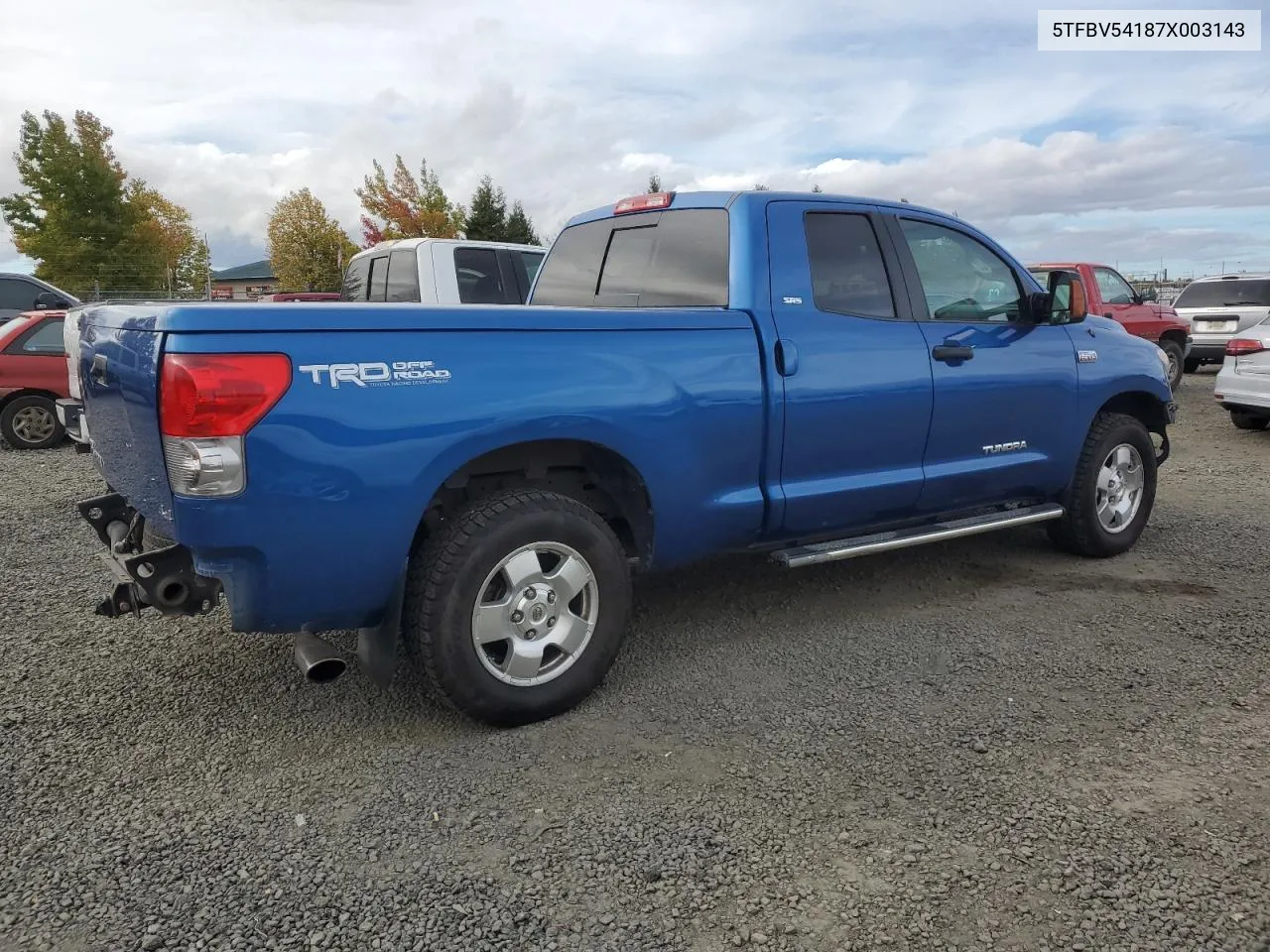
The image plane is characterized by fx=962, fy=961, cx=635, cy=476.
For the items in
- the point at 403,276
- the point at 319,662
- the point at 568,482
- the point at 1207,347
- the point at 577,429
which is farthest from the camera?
the point at 1207,347

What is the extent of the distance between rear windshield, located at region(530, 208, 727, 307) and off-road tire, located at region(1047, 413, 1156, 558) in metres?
2.48

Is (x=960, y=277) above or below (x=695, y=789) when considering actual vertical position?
above

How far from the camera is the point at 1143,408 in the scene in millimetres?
5672

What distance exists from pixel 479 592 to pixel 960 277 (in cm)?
298

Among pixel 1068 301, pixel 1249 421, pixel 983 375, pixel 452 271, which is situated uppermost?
pixel 452 271

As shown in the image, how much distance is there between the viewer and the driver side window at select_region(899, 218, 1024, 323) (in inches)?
180

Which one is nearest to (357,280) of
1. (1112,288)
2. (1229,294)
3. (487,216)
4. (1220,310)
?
(1112,288)

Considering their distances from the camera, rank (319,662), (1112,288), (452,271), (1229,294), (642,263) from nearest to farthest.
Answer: (319,662) → (642,263) → (452,271) → (1112,288) → (1229,294)

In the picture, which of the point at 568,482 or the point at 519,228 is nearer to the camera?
the point at 568,482

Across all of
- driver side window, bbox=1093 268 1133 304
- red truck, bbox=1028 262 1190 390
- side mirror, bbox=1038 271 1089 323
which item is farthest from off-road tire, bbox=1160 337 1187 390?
side mirror, bbox=1038 271 1089 323

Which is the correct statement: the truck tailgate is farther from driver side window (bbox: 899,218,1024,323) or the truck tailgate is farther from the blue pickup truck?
driver side window (bbox: 899,218,1024,323)

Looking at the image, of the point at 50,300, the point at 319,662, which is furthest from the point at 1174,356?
the point at 50,300

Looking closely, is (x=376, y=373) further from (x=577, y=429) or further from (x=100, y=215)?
(x=100, y=215)

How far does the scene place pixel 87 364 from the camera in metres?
3.43
